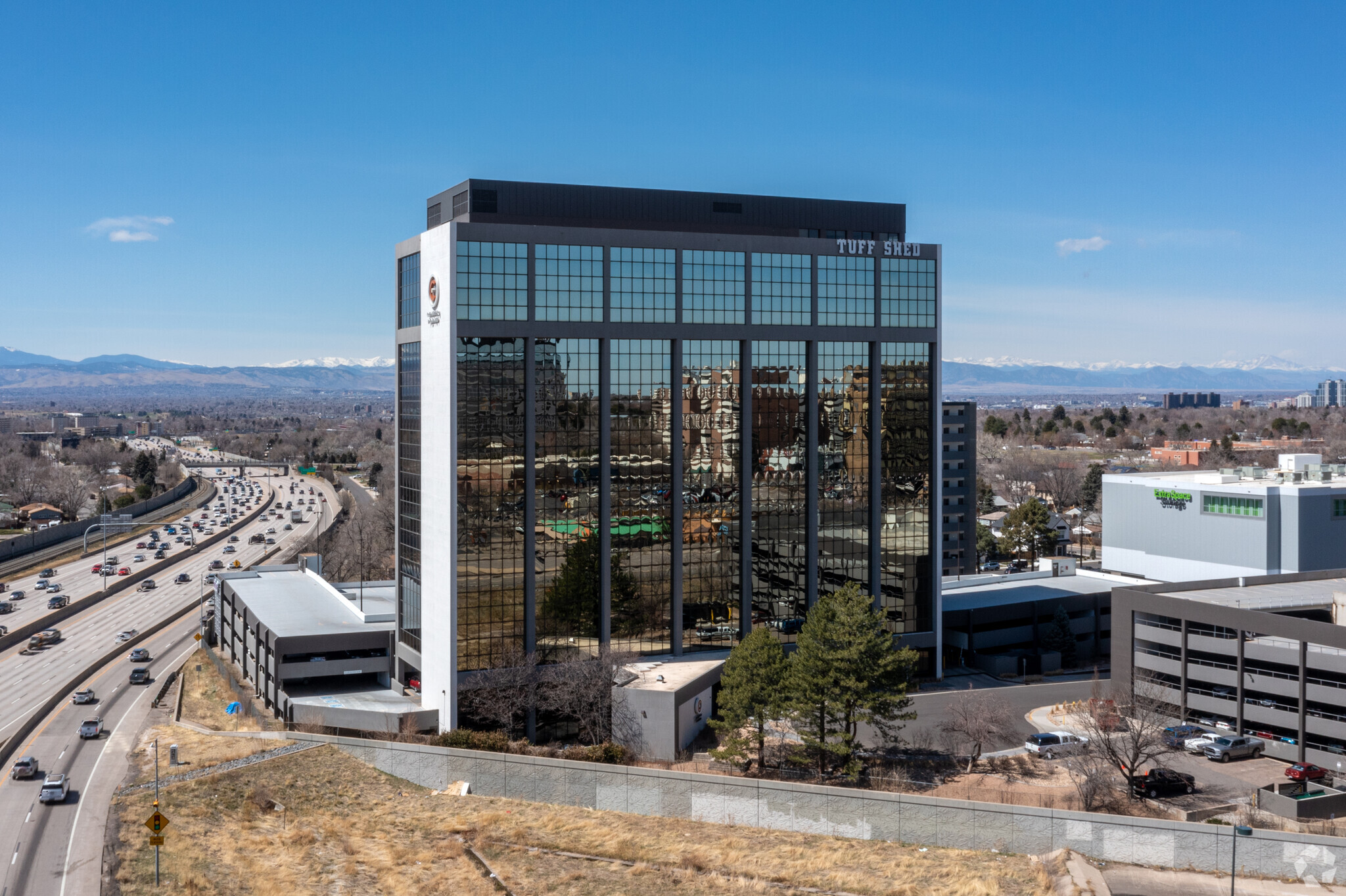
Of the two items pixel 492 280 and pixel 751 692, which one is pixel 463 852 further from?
→ pixel 492 280

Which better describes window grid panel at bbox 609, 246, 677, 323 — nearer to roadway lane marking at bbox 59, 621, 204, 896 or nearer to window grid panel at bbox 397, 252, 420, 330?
window grid panel at bbox 397, 252, 420, 330

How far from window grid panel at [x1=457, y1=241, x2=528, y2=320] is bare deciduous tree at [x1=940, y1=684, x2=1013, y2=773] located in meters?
34.0

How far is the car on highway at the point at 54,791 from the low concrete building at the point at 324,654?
13.0m

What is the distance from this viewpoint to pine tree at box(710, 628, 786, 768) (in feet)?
190

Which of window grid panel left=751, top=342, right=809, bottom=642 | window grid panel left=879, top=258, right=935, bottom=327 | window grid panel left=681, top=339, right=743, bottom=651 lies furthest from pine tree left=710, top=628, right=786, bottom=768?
window grid panel left=879, top=258, right=935, bottom=327

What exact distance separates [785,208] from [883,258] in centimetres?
775

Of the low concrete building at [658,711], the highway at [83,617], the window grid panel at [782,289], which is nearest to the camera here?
the low concrete building at [658,711]

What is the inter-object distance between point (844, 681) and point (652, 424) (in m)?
21.6

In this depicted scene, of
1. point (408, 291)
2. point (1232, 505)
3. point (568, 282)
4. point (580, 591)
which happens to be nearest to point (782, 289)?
point (568, 282)

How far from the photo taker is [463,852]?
46.9 m

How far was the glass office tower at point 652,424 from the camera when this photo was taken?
213ft

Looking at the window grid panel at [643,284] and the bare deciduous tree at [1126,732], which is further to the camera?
the window grid panel at [643,284]

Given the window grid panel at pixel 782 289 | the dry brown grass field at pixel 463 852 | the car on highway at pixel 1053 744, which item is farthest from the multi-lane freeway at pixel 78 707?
the window grid panel at pixel 782 289

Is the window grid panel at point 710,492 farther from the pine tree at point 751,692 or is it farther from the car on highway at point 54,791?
the car on highway at point 54,791
